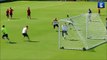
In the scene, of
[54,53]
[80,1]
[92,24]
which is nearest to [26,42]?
[54,53]

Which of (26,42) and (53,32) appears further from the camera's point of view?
(53,32)

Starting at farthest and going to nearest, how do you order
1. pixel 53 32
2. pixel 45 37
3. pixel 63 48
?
1. pixel 53 32
2. pixel 45 37
3. pixel 63 48

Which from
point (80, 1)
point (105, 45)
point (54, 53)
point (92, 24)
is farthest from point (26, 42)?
point (80, 1)

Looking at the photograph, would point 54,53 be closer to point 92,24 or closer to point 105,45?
point 105,45

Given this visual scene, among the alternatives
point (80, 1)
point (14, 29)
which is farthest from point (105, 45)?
point (80, 1)

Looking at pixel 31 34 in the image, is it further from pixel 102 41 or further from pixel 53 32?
pixel 102 41

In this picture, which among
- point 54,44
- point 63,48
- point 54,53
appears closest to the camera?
point 54,53

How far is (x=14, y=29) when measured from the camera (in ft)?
107

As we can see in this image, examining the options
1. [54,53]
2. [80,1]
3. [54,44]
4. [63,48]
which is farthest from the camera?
[80,1]

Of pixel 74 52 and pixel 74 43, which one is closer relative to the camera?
pixel 74 52

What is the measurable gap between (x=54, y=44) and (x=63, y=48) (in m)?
1.90

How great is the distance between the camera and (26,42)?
25.4 m

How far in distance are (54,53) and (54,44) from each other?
11.0ft

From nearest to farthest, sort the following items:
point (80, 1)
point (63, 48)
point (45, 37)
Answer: point (63, 48) → point (45, 37) → point (80, 1)
